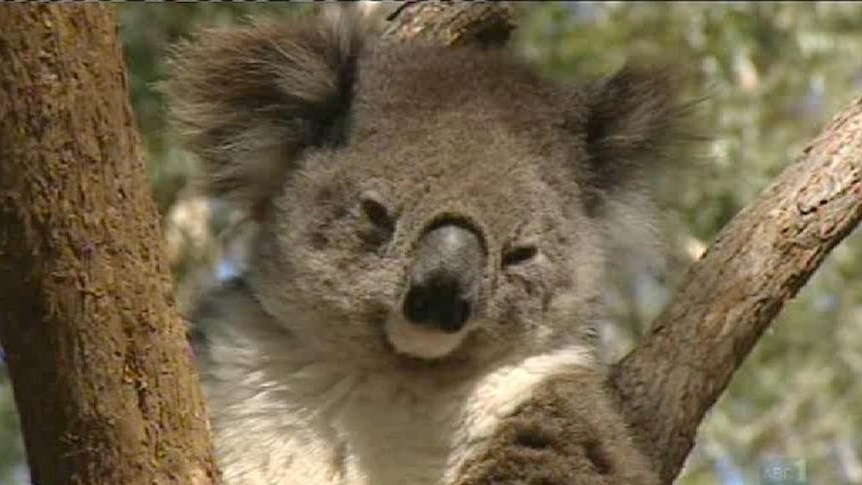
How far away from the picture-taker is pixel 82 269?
1727 millimetres

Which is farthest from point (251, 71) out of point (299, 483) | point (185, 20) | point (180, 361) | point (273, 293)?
point (185, 20)

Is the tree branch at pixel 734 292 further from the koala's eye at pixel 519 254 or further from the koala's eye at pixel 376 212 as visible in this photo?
the koala's eye at pixel 376 212

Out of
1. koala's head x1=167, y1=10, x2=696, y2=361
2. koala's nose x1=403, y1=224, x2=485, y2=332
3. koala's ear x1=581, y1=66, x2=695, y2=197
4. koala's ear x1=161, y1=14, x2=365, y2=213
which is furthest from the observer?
koala's ear x1=581, y1=66, x2=695, y2=197

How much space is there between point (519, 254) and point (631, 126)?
0.41 m

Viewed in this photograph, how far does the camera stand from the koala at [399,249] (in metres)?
2.37

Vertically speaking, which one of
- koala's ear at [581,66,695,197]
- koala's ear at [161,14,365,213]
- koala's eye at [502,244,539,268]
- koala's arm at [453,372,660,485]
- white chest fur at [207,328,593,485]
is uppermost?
koala's ear at [161,14,365,213]

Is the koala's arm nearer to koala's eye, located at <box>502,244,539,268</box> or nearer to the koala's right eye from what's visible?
koala's eye, located at <box>502,244,539,268</box>

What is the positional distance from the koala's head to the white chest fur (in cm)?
5

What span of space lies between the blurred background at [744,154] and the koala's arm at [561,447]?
5.07ft

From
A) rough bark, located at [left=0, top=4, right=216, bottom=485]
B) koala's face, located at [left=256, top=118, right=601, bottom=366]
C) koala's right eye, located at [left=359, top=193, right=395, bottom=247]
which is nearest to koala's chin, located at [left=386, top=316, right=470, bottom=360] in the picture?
koala's face, located at [left=256, top=118, right=601, bottom=366]

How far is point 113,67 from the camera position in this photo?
67.5 inches

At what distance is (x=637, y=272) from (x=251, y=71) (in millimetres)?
708

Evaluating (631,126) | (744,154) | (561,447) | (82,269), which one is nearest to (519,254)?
(561,447)

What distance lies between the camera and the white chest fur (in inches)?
95.5
